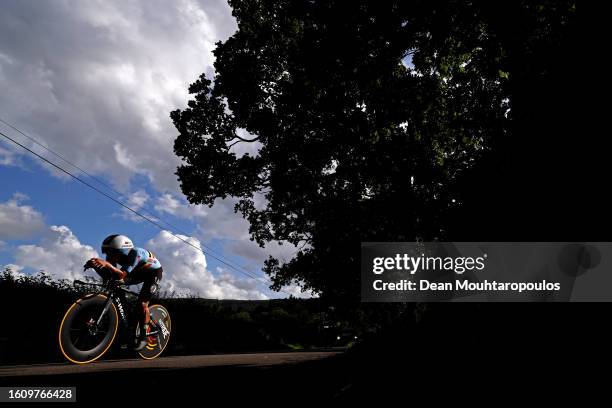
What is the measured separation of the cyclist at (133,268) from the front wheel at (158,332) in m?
0.29

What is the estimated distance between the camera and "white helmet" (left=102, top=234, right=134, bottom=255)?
210 inches

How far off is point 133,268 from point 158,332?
200 centimetres

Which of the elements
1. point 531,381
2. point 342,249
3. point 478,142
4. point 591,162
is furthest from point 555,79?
point 342,249

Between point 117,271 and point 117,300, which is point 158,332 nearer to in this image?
point 117,300

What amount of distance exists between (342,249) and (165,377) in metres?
12.2

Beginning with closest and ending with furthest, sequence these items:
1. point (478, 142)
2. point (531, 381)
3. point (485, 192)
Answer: point (531, 381)
point (485, 192)
point (478, 142)

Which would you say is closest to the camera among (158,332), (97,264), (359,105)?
(97,264)

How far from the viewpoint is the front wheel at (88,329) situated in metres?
5.15

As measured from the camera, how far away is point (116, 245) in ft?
17.5

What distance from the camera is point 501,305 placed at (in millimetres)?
3029

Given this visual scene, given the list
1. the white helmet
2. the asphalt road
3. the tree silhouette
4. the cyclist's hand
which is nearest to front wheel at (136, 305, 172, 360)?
the asphalt road

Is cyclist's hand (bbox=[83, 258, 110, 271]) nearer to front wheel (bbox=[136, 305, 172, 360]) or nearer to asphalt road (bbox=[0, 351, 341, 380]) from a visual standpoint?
asphalt road (bbox=[0, 351, 341, 380])

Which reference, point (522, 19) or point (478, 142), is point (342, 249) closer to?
point (478, 142)

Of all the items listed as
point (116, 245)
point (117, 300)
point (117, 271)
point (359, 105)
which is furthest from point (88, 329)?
point (359, 105)
